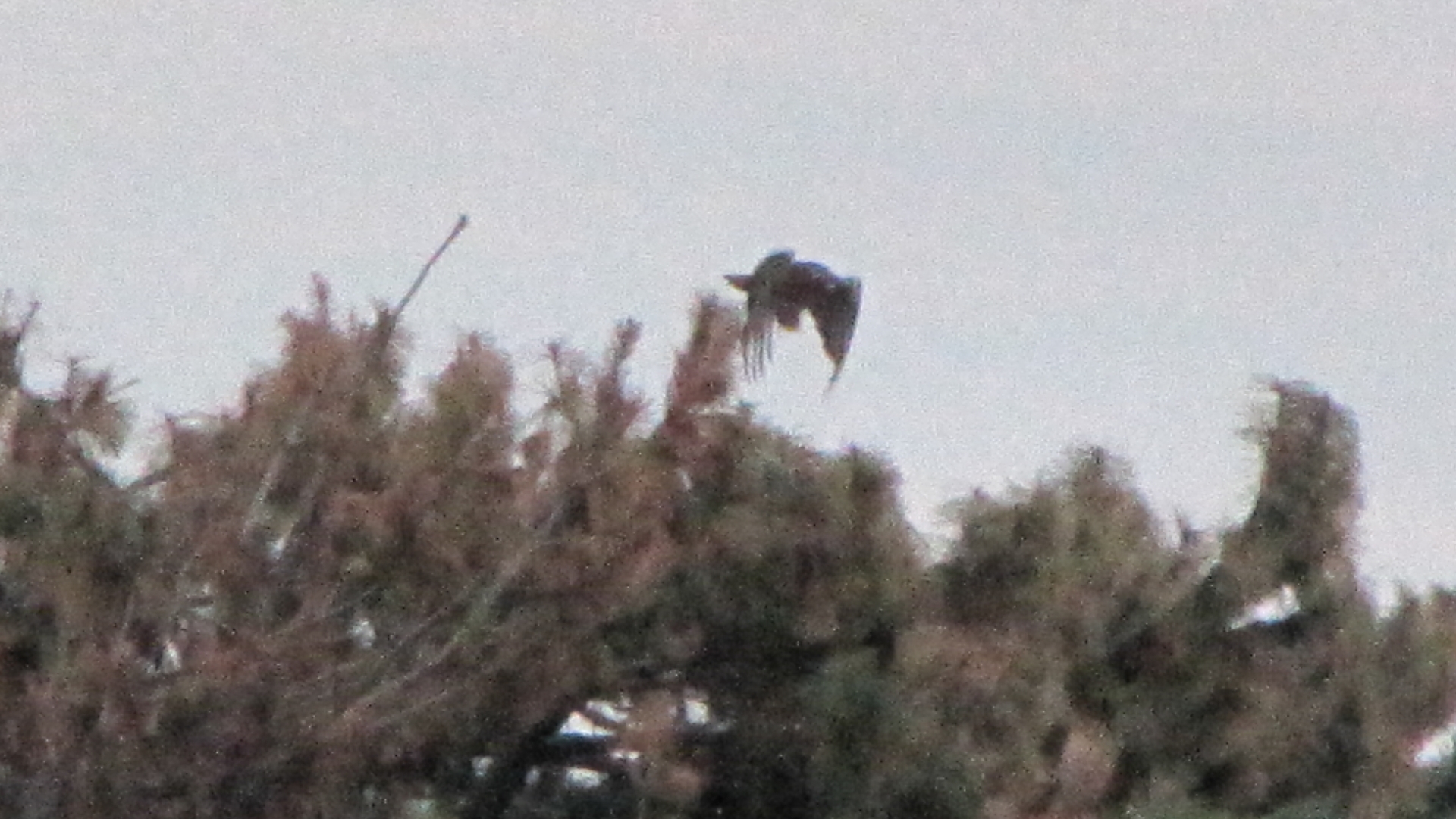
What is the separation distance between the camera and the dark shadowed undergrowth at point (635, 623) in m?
5.09

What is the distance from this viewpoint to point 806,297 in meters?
6.95

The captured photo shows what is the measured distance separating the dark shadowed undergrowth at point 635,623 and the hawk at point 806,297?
402 millimetres

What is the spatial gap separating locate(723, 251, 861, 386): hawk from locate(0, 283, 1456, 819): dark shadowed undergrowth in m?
0.40

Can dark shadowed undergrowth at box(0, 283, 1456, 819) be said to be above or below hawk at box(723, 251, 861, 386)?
below

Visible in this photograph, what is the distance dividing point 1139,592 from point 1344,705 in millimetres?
699

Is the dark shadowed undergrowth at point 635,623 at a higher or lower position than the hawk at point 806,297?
lower

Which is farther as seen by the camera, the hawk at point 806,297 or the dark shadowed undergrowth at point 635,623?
the hawk at point 806,297

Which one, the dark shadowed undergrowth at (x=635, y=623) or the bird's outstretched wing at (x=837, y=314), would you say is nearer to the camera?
the dark shadowed undergrowth at (x=635, y=623)

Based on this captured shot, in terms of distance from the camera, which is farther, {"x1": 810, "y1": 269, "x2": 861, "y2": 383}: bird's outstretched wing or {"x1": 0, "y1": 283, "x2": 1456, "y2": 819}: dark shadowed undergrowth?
{"x1": 810, "y1": 269, "x2": 861, "y2": 383}: bird's outstretched wing

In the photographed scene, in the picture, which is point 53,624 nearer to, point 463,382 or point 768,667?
point 463,382

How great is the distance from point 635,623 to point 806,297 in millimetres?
1125

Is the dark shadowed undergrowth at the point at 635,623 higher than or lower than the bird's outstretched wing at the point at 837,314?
lower

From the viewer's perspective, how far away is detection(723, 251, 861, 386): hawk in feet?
21.7

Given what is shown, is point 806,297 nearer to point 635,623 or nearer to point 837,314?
point 837,314
